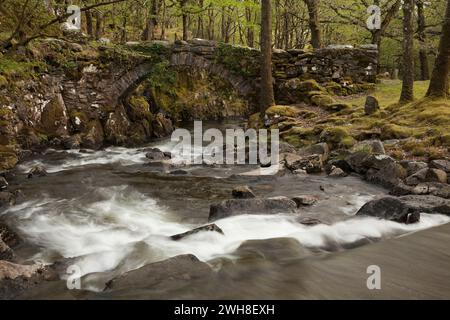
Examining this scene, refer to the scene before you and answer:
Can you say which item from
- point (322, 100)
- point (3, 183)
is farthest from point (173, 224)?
point (322, 100)

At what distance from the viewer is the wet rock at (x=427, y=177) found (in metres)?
8.46

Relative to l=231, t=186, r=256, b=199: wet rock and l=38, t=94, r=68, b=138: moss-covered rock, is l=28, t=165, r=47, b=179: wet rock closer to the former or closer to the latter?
l=38, t=94, r=68, b=138: moss-covered rock

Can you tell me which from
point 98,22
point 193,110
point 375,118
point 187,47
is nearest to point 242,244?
point 375,118

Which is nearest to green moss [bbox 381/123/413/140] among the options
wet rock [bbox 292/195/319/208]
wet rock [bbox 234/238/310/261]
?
wet rock [bbox 292/195/319/208]

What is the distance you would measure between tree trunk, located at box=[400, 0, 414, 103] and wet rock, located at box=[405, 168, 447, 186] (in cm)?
527

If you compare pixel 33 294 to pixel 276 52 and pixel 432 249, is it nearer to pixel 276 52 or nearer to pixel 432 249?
pixel 432 249

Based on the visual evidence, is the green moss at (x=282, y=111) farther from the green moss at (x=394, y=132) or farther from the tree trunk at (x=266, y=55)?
the green moss at (x=394, y=132)

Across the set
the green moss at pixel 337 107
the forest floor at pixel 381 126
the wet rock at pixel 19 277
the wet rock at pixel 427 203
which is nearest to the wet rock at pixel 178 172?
the forest floor at pixel 381 126

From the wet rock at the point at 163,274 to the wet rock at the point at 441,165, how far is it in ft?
20.2

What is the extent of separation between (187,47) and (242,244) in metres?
13.3

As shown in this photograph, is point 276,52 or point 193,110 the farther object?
point 193,110

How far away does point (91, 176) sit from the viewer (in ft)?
38.4

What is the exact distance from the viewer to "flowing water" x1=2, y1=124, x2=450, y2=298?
511cm

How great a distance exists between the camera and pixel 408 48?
12781 millimetres
